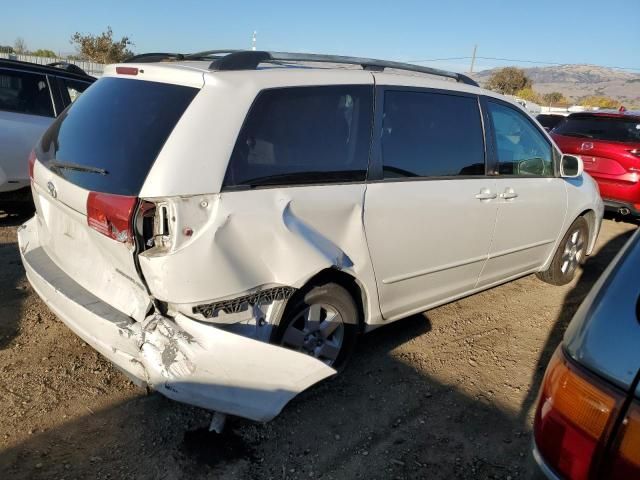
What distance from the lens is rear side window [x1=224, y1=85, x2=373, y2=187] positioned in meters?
2.53

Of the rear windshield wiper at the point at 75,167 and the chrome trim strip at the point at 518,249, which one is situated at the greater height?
the rear windshield wiper at the point at 75,167

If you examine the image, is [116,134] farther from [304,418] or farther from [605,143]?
[605,143]

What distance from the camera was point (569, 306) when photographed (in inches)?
183

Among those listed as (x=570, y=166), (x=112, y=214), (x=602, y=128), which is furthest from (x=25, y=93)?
(x=602, y=128)

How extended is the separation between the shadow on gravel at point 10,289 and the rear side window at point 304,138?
2046 mm

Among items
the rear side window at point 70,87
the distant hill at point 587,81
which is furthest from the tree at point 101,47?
the distant hill at point 587,81

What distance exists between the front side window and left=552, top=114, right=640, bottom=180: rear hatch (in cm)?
362

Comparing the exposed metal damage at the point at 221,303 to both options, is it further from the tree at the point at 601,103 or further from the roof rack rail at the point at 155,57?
the tree at the point at 601,103

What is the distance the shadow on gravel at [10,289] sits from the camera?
345cm

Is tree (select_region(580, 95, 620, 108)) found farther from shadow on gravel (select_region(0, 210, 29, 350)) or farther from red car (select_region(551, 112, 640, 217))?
shadow on gravel (select_region(0, 210, 29, 350))

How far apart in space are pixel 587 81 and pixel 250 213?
123743 mm

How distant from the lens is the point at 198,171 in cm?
234

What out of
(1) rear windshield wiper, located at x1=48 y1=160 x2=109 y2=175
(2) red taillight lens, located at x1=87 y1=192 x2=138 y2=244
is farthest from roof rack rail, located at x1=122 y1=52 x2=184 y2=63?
(2) red taillight lens, located at x1=87 y1=192 x2=138 y2=244

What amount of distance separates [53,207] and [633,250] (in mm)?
2701
